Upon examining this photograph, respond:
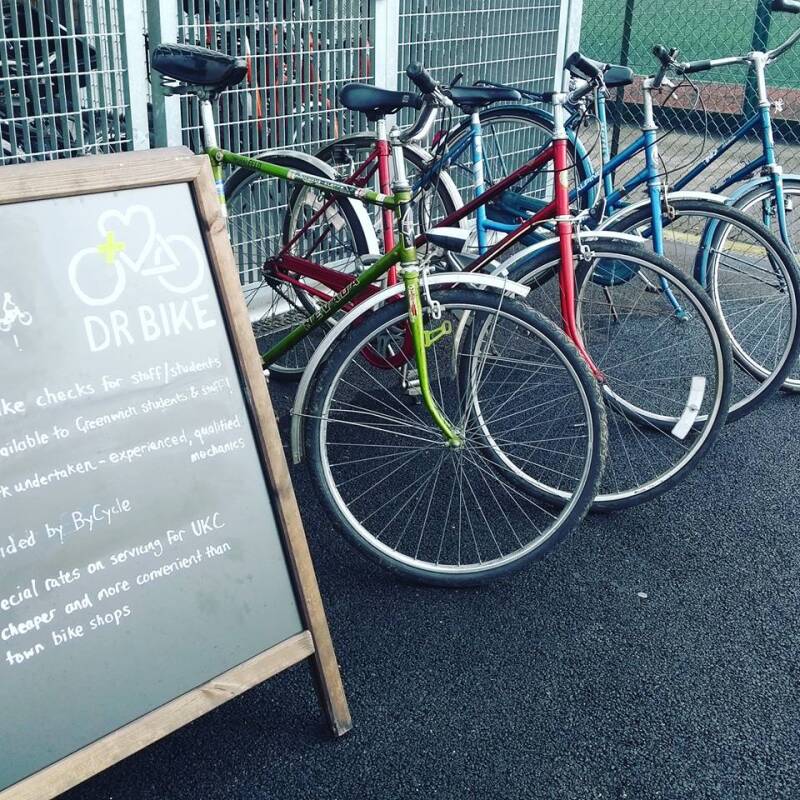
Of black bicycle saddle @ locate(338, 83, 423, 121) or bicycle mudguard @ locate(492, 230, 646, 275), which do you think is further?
black bicycle saddle @ locate(338, 83, 423, 121)

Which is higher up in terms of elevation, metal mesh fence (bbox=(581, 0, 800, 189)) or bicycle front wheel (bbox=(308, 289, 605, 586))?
metal mesh fence (bbox=(581, 0, 800, 189))

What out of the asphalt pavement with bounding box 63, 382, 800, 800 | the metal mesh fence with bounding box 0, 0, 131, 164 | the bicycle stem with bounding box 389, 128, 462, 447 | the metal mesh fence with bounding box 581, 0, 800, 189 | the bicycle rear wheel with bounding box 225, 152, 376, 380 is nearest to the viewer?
the asphalt pavement with bounding box 63, 382, 800, 800

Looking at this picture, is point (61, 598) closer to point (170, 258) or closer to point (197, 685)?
point (197, 685)

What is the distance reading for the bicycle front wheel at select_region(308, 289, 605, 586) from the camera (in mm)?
2619

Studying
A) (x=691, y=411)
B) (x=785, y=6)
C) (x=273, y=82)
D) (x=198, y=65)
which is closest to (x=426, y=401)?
(x=691, y=411)

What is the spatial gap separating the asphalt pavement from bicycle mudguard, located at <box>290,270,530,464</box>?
461 millimetres

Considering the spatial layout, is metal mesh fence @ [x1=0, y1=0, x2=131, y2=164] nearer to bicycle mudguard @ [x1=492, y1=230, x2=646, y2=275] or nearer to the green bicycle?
the green bicycle

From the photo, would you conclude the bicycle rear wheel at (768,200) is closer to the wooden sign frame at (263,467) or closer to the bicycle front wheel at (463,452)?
the bicycle front wheel at (463,452)

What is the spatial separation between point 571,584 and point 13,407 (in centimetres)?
168

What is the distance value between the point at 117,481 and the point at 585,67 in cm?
253

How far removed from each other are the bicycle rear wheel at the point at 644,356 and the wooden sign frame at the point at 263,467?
1152 mm

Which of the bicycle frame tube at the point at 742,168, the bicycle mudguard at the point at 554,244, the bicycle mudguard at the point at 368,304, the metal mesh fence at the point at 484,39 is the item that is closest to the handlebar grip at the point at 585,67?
the bicycle frame tube at the point at 742,168

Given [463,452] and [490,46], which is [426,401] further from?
[490,46]

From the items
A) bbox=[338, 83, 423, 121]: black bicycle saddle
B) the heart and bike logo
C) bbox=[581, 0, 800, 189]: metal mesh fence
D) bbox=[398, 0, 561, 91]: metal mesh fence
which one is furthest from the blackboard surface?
bbox=[581, 0, 800, 189]: metal mesh fence
